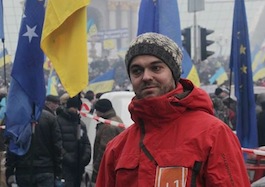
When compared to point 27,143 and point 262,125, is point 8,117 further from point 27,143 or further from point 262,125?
point 262,125

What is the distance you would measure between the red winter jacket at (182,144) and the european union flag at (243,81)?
560cm

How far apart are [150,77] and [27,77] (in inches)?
173

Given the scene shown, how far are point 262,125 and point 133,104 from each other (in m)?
6.80

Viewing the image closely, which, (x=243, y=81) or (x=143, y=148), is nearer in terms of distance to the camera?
(x=143, y=148)

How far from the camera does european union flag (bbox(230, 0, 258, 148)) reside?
833 centimetres

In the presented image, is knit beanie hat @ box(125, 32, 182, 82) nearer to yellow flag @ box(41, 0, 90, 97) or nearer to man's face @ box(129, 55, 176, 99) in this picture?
man's face @ box(129, 55, 176, 99)

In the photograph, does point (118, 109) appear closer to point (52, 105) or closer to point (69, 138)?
point (52, 105)

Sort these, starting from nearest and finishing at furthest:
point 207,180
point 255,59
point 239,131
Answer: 1. point 207,180
2. point 239,131
3. point 255,59

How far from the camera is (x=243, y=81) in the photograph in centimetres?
854

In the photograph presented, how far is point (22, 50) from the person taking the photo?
7.01m

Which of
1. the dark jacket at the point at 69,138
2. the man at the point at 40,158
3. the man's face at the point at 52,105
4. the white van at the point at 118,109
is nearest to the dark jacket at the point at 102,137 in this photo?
the man at the point at 40,158

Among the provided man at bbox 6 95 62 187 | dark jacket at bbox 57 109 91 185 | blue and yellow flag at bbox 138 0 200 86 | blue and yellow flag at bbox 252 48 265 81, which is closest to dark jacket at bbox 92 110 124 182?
man at bbox 6 95 62 187

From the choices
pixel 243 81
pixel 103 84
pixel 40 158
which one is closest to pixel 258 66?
pixel 103 84

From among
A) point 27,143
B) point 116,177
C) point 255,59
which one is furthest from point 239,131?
point 255,59
